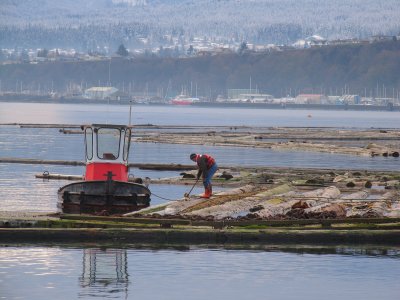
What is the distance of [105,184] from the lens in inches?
1515

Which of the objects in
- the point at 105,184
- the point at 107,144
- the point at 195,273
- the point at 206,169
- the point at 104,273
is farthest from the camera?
the point at 206,169

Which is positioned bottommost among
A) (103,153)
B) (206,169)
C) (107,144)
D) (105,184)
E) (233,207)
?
(233,207)

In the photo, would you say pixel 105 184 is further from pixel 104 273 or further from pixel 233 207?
pixel 104 273

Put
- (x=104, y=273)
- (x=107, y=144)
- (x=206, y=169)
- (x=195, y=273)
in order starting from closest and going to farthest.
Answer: (x=104, y=273)
(x=195, y=273)
(x=107, y=144)
(x=206, y=169)

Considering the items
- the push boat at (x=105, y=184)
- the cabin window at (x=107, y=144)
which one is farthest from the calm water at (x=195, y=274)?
the cabin window at (x=107, y=144)

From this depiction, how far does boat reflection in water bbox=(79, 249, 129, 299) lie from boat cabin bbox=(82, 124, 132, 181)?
906cm

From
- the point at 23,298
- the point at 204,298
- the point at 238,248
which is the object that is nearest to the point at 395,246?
the point at 238,248

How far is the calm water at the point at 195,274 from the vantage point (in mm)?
26562

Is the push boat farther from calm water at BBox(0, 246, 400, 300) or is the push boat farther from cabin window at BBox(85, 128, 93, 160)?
calm water at BBox(0, 246, 400, 300)

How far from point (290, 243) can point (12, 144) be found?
67685 mm

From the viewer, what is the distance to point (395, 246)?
32219 mm

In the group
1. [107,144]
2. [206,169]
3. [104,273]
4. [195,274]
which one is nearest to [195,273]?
[195,274]

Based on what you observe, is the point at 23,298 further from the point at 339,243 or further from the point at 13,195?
the point at 13,195

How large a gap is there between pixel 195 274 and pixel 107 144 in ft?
39.8
